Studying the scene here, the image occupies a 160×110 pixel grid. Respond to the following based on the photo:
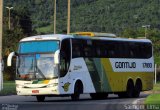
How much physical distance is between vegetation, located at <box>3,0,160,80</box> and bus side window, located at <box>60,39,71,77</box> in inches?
2764

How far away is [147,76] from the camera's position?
40156 millimetres

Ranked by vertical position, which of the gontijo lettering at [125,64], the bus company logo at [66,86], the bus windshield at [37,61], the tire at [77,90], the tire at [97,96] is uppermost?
the bus windshield at [37,61]

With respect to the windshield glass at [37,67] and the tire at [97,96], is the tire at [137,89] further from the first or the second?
the windshield glass at [37,67]

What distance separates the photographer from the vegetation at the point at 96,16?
107 metres

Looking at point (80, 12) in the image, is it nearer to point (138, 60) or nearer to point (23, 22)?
point (23, 22)

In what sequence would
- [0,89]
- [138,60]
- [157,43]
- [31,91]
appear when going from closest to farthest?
[31,91]
[138,60]
[0,89]
[157,43]

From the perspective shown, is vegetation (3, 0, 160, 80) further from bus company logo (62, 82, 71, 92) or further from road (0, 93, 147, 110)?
road (0, 93, 147, 110)

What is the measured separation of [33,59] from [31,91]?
64.2 inches

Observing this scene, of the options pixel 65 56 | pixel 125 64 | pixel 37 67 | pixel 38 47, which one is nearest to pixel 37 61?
pixel 37 67

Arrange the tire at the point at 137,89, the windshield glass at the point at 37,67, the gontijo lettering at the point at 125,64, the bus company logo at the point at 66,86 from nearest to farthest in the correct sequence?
1. the windshield glass at the point at 37,67
2. the bus company logo at the point at 66,86
3. the gontijo lettering at the point at 125,64
4. the tire at the point at 137,89

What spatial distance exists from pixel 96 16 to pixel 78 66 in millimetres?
76946

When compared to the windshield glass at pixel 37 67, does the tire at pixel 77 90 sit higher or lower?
lower

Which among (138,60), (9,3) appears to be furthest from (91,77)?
(9,3)

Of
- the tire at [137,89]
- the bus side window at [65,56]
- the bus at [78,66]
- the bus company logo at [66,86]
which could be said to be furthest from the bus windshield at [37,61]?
the tire at [137,89]
